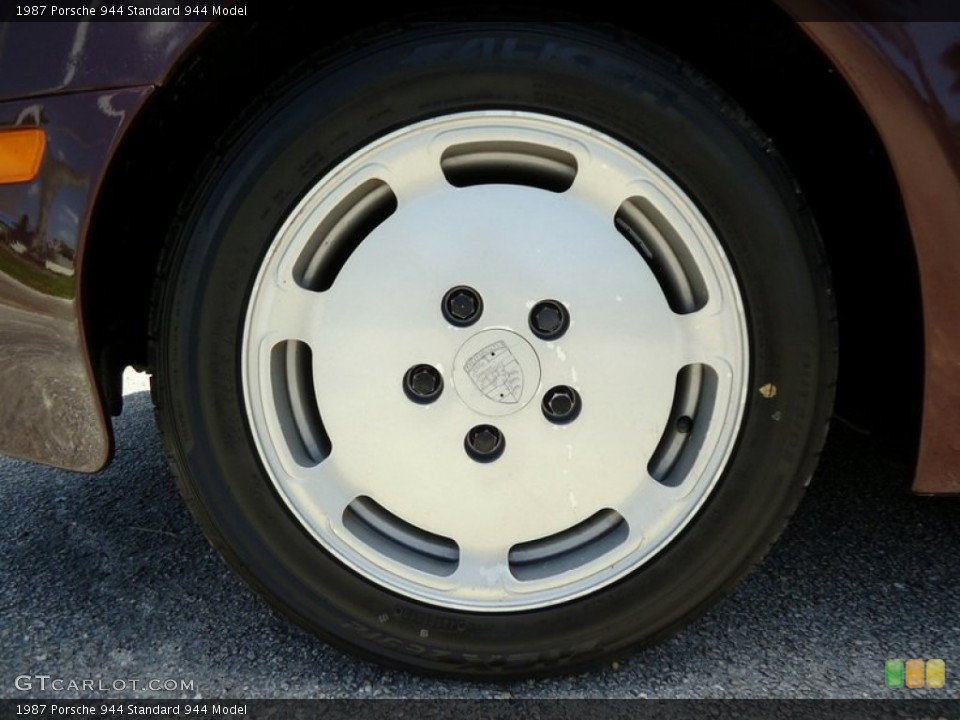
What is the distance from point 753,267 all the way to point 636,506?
1.31 feet

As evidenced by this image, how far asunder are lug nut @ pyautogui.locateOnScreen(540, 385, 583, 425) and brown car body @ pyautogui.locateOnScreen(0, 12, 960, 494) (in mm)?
507

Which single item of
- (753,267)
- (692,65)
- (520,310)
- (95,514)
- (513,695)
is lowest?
(95,514)

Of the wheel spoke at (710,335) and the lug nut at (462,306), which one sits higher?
the wheel spoke at (710,335)

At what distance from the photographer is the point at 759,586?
1.65 meters

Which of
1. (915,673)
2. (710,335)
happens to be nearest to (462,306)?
(710,335)

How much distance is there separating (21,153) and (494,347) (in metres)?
0.71

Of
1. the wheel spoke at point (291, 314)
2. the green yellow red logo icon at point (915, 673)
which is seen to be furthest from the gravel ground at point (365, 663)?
the wheel spoke at point (291, 314)

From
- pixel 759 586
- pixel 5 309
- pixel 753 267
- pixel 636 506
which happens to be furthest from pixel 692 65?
pixel 5 309

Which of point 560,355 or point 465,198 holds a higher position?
point 465,198

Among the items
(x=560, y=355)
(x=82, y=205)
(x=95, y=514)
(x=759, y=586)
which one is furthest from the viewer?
(x=95, y=514)

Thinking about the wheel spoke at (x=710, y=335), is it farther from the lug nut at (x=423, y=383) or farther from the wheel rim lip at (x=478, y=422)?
the lug nut at (x=423, y=383)

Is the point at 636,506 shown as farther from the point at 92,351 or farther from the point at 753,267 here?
the point at 92,351

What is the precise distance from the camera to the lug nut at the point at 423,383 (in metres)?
1.33

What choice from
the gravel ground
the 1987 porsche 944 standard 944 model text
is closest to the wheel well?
the 1987 porsche 944 standard 944 model text
